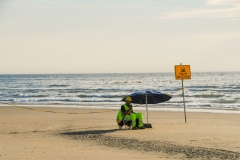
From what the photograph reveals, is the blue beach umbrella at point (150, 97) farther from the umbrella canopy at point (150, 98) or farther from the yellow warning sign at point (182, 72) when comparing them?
the yellow warning sign at point (182, 72)

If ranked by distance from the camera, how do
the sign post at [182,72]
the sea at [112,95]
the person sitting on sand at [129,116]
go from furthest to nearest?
the sea at [112,95] < the sign post at [182,72] < the person sitting on sand at [129,116]

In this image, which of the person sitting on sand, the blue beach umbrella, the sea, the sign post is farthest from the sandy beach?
the sea

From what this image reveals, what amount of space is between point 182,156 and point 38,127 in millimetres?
8801

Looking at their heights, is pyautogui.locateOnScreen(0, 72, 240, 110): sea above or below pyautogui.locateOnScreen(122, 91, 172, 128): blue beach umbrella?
below

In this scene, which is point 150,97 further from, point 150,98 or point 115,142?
point 115,142

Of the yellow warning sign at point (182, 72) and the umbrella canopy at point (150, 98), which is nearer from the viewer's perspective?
the umbrella canopy at point (150, 98)

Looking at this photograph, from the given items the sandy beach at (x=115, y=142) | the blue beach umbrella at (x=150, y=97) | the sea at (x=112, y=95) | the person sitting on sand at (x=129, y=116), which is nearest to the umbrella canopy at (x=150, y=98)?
the blue beach umbrella at (x=150, y=97)

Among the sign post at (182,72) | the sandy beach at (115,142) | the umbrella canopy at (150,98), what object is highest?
the sign post at (182,72)

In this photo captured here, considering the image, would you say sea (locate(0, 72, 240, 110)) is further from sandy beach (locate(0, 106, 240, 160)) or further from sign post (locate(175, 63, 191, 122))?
sandy beach (locate(0, 106, 240, 160))

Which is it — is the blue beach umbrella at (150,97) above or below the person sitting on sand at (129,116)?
above

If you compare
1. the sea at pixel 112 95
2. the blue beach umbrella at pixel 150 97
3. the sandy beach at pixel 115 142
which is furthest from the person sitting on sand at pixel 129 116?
the sea at pixel 112 95

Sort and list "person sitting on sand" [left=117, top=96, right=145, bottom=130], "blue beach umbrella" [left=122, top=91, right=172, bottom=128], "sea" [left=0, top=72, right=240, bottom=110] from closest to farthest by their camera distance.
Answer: "person sitting on sand" [left=117, top=96, right=145, bottom=130], "blue beach umbrella" [left=122, top=91, right=172, bottom=128], "sea" [left=0, top=72, right=240, bottom=110]

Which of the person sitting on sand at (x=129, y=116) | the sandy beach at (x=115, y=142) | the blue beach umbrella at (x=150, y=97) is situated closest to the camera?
the sandy beach at (x=115, y=142)

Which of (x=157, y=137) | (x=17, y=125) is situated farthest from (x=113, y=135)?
(x=17, y=125)
